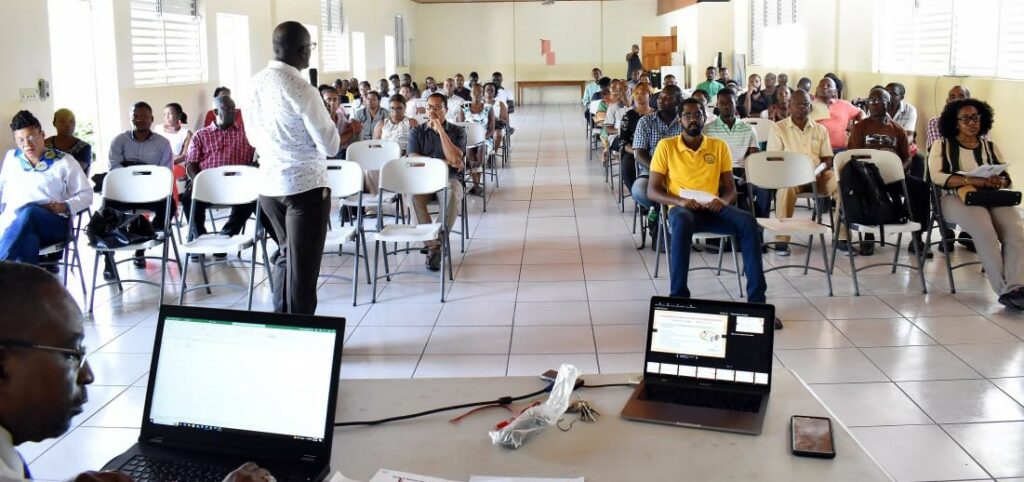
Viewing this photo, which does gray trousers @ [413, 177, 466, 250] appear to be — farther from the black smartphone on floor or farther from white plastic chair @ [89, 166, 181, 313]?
the black smartphone on floor

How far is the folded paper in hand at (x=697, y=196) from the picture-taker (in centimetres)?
529

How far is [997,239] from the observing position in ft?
17.7

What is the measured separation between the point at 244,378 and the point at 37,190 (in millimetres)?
4494

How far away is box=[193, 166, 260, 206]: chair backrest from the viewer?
5598mm

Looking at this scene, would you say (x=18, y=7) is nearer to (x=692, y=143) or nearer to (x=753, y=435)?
(x=692, y=143)

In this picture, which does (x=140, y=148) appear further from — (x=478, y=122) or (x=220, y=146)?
(x=478, y=122)

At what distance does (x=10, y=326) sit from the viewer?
1201 millimetres

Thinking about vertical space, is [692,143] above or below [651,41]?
below

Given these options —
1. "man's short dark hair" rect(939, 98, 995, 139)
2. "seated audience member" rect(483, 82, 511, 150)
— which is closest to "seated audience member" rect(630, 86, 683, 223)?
"man's short dark hair" rect(939, 98, 995, 139)

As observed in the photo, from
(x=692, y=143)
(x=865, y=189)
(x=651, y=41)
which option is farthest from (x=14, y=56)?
(x=651, y=41)

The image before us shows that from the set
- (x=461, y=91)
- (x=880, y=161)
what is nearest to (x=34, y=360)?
(x=880, y=161)

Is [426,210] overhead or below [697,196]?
below

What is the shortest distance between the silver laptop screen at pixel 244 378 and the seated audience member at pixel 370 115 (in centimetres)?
696

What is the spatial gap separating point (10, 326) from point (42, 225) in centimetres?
484
